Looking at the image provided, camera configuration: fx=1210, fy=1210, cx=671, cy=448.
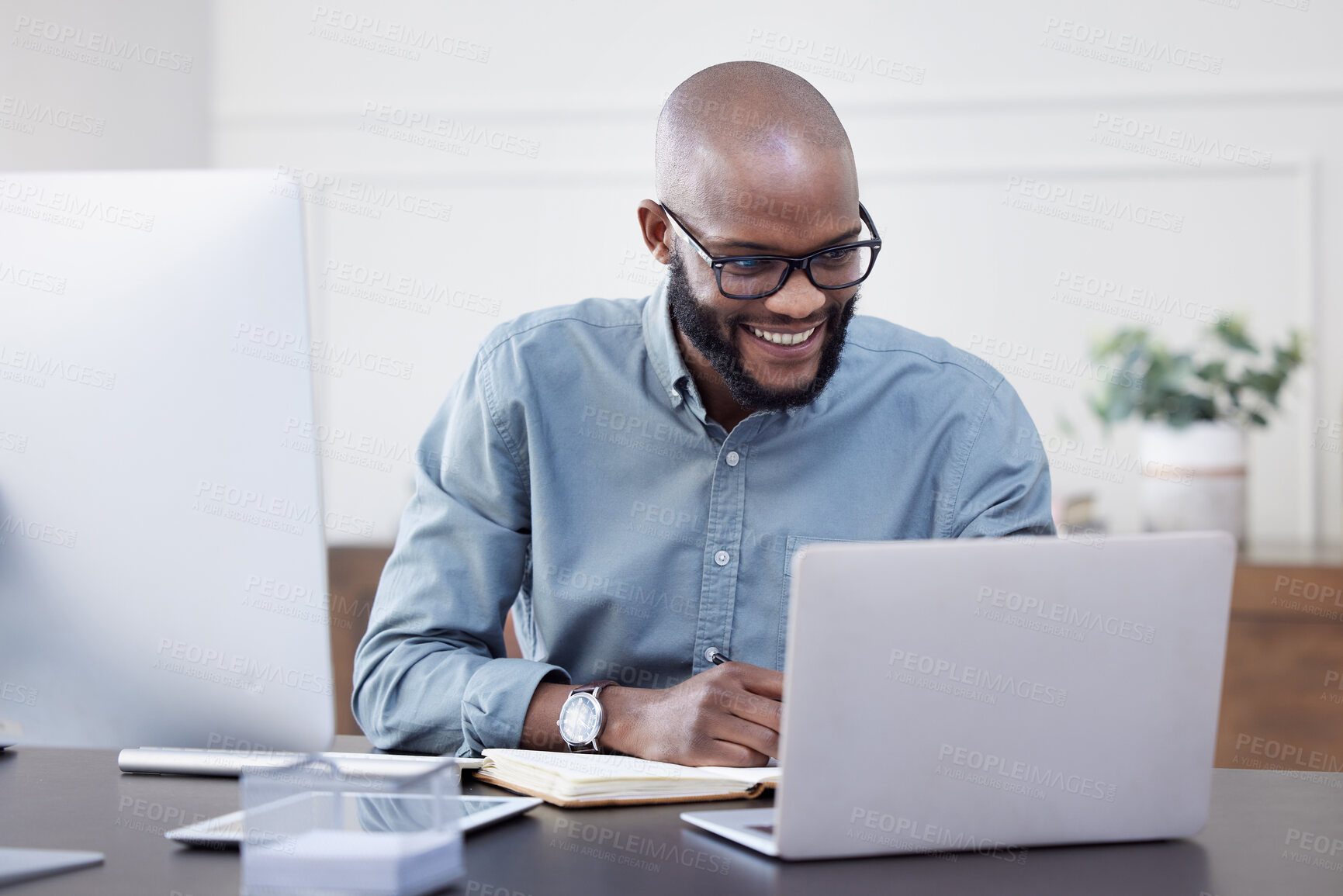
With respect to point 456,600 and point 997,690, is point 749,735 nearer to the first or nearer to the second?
point 997,690

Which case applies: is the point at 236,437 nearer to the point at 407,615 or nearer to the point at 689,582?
the point at 407,615

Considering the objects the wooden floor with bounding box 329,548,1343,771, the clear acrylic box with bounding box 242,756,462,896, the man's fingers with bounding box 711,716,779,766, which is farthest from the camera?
the wooden floor with bounding box 329,548,1343,771

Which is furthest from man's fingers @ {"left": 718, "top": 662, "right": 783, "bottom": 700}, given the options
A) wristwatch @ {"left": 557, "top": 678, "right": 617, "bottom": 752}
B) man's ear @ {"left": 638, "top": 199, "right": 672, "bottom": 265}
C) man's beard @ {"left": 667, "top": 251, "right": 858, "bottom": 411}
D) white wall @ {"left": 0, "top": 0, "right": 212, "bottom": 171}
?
white wall @ {"left": 0, "top": 0, "right": 212, "bottom": 171}

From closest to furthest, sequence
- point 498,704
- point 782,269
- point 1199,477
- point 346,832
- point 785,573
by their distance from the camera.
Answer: point 346,832, point 498,704, point 782,269, point 785,573, point 1199,477

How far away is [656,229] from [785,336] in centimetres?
26

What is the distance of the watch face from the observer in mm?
1120

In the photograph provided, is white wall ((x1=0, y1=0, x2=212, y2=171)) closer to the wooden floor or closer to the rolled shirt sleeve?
the rolled shirt sleeve

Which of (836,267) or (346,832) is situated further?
(836,267)

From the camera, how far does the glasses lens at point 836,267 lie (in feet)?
4.20

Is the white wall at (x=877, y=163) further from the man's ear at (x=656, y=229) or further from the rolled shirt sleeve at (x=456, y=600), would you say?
the rolled shirt sleeve at (x=456, y=600)

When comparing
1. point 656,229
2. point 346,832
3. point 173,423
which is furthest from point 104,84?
→ point 346,832

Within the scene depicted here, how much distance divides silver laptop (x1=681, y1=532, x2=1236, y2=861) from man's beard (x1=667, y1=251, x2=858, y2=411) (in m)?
0.60

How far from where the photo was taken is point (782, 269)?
50.7 inches

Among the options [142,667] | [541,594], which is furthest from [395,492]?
[142,667]
